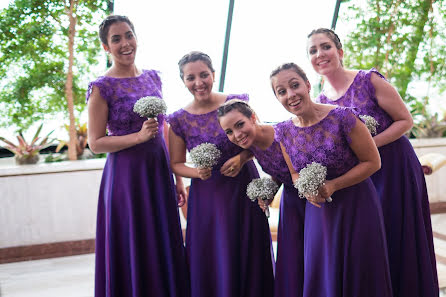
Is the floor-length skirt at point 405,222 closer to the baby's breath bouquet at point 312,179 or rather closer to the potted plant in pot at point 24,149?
the baby's breath bouquet at point 312,179

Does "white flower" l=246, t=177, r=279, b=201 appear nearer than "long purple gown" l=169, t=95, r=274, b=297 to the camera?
Yes

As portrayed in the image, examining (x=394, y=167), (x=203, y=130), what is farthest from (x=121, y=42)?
(x=394, y=167)

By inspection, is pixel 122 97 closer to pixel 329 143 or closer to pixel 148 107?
pixel 148 107

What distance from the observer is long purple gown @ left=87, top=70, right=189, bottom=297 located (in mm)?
2793

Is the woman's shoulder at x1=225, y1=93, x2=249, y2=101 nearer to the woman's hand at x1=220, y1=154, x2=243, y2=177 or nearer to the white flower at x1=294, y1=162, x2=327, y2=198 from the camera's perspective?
the woman's hand at x1=220, y1=154, x2=243, y2=177

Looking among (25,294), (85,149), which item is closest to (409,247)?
(25,294)

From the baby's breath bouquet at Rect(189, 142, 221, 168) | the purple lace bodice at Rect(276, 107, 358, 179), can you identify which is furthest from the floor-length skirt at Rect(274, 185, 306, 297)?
the baby's breath bouquet at Rect(189, 142, 221, 168)

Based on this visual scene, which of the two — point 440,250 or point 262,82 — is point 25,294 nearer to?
point 440,250

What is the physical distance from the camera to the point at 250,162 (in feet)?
9.27

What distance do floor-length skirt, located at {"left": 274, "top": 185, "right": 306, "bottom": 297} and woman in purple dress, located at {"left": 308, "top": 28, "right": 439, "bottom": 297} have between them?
0.58m

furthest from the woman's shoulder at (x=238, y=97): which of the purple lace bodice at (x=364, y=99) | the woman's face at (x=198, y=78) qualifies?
the purple lace bodice at (x=364, y=99)

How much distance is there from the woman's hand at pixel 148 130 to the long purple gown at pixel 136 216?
0.15 metres

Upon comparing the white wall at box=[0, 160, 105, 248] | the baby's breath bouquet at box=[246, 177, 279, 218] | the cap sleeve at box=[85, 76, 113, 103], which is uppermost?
the cap sleeve at box=[85, 76, 113, 103]

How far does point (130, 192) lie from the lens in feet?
9.20
